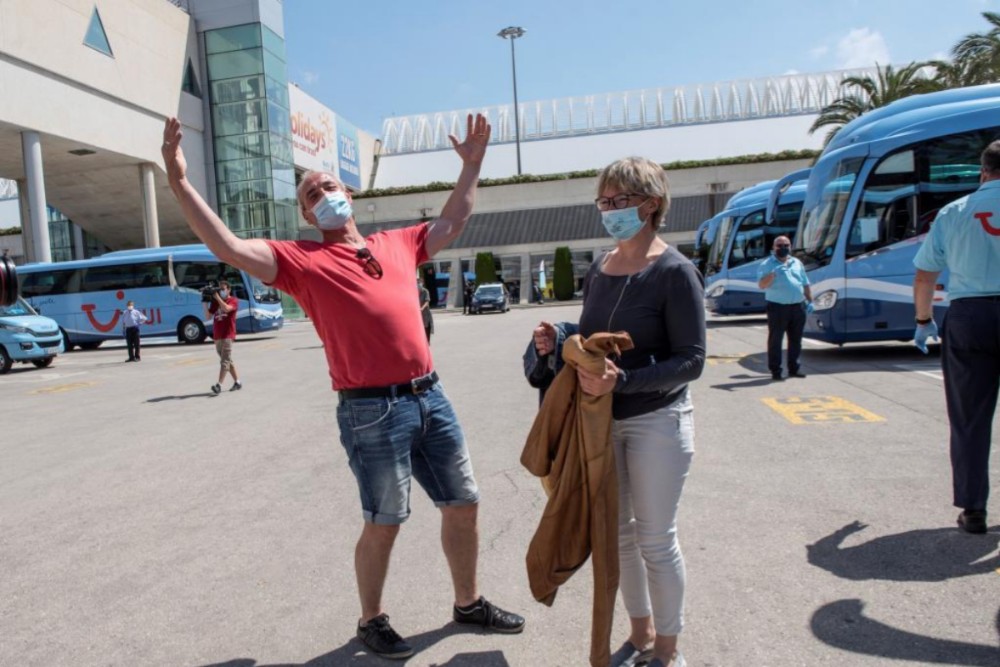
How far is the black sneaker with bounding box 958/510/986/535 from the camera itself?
397 cm

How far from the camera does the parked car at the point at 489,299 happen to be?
37.4 metres

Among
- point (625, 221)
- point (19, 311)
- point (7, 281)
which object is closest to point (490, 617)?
point (625, 221)

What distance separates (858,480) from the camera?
513cm

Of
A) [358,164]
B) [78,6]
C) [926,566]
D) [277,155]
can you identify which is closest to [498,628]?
[926,566]

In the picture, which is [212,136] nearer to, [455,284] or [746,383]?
[455,284]

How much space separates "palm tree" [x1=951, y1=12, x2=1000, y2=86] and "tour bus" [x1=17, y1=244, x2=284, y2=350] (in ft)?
81.9

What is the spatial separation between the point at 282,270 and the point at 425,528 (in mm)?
2230

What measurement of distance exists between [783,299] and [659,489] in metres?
7.70

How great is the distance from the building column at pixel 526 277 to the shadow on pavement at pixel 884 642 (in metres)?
43.9

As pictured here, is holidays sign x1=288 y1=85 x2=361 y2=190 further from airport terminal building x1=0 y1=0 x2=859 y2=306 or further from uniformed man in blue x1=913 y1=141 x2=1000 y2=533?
uniformed man in blue x1=913 y1=141 x2=1000 y2=533

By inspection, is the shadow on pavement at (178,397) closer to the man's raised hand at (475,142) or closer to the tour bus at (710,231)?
the man's raised hand at (475,142)

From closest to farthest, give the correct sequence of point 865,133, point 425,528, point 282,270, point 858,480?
point 282,270 < point 425,528 < point 858,480 < point 865,133

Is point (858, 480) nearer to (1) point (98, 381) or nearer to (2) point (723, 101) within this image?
(1) point (98, 381)

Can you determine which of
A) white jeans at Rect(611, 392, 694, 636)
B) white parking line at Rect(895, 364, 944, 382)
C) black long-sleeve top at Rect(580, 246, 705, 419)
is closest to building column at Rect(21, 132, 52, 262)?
white parking line at Rect(895, 364, 944, 382)
